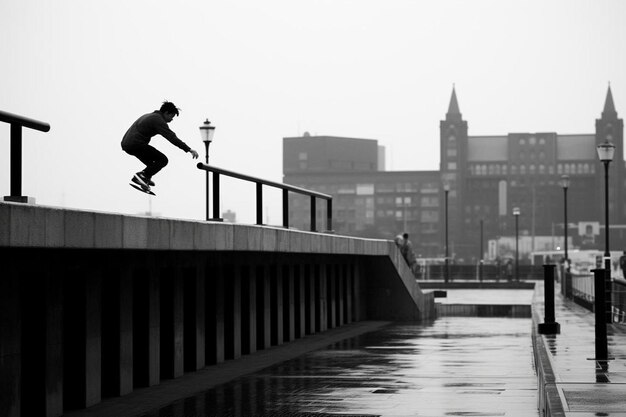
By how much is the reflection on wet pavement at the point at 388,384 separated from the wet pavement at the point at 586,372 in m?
0.50

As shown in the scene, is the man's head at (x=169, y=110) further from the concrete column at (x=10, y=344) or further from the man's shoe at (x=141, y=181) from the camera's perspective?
the concrete column at (x=10, y=344)

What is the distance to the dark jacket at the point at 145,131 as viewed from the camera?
1581cm

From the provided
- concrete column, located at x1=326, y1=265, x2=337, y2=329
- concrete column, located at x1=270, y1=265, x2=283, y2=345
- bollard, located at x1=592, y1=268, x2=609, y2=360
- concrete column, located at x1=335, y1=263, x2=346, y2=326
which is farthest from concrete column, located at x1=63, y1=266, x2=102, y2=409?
concrete column, located at x1=335, y1=263, x2=346, y2=326

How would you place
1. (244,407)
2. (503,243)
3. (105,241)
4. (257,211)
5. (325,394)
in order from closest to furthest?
(105,241) → (244,407) → (325,394) → (257,211) → (503,243)

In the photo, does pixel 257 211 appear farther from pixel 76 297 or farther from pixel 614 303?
pixel 614 303

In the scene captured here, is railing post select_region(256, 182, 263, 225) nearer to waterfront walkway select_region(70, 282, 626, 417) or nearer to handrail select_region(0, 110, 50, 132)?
waterfront walkway select_region(70, 282, 626, 417)

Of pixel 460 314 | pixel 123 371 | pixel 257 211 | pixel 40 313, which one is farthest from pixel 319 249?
pixel 460 314

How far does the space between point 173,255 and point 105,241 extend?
15.7 ft

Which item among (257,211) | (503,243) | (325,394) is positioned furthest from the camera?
(503,243)

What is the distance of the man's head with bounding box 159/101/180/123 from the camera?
16.0 metres

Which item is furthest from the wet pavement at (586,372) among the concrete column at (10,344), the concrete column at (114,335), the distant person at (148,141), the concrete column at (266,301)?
the distant person at (148,141)

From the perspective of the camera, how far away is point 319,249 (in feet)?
80.8

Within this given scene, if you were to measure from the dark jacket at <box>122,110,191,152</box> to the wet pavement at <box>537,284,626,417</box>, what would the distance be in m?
5.83

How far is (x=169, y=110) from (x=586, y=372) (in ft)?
20.6
